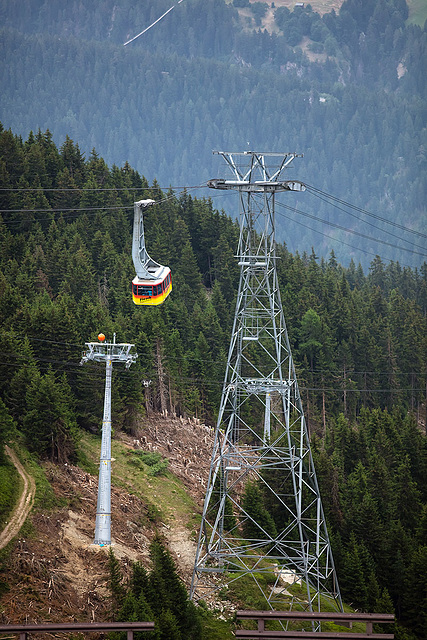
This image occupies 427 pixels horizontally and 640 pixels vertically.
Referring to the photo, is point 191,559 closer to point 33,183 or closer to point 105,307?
point 105,307

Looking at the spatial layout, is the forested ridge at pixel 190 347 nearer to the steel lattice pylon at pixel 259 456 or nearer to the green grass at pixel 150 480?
the green grass at pixel 150 480

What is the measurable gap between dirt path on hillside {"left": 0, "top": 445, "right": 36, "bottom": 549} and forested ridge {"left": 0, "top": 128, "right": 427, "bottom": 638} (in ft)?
2.68

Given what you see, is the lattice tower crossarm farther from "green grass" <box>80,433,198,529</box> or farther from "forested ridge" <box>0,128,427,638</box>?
"green grass" <box>80,433,198,529</box>

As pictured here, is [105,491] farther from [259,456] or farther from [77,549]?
[259,456]

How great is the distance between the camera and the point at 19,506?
5350cm

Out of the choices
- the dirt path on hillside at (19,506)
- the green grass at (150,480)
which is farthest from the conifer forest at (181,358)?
the green grass at (150,480)

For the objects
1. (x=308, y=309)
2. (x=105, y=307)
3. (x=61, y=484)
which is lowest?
(x=308, y=309)

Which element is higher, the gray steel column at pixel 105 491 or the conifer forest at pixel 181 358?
the gray steel column at pixel 105 491

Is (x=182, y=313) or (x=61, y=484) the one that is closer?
(x=61, y=484)

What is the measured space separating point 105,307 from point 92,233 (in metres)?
18.9

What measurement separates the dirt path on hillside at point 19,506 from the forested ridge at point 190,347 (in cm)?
82

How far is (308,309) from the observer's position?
117188mm

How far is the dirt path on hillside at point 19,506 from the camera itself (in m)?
50.1

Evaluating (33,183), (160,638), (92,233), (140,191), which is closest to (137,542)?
(160,638)
